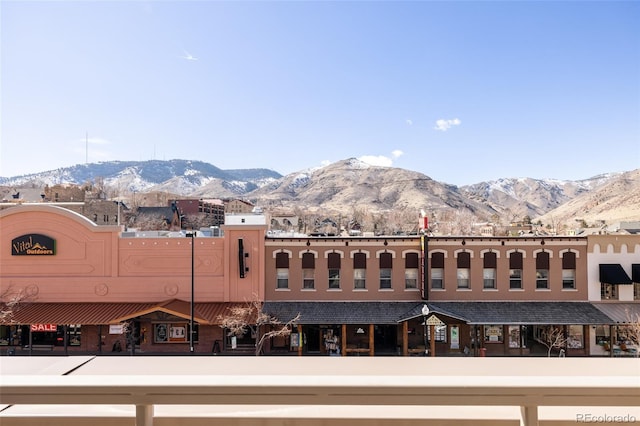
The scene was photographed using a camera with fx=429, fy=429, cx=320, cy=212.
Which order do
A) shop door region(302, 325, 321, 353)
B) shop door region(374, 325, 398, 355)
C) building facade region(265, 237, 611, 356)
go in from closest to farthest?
building facade region(265, 237, 611, 356) < shop door region(302, 325, 321, 353) < shop door region(374, 325, 398, 355)

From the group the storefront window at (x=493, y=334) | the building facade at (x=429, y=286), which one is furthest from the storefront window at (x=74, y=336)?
the storefront window at (x=493, y=334)

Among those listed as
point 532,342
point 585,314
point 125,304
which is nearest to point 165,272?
point 125,304

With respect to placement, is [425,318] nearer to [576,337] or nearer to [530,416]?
[576,337]

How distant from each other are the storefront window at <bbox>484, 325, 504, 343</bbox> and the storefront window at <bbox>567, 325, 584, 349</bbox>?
3924 mm

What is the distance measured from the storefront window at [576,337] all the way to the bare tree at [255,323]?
16220mm

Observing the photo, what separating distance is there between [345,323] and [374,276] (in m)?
3.75

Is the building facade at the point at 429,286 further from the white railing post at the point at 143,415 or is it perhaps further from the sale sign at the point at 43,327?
the white railing post at the point at 143,415

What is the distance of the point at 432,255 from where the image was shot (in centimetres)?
2627

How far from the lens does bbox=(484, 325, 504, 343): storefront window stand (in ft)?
84.7

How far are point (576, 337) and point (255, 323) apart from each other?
19.0 meters

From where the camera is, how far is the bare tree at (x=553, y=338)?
24136 millimetres

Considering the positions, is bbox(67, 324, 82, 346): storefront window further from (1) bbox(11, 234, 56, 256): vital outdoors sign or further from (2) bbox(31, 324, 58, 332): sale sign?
(1) bbox(11, 234, 56, 256): vital outdoors sign

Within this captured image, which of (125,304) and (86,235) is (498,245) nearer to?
(125,304)

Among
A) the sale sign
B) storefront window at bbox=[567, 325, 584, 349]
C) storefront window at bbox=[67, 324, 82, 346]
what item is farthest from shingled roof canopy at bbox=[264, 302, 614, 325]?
the sale sign
